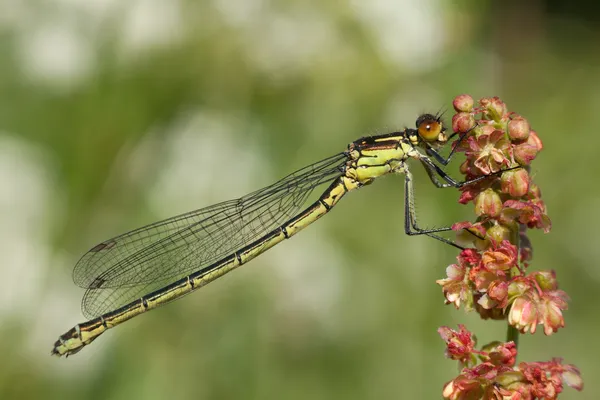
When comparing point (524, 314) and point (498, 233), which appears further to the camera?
point (498, 233)

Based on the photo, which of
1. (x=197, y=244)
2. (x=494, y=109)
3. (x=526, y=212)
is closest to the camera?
(x=526, y=212)

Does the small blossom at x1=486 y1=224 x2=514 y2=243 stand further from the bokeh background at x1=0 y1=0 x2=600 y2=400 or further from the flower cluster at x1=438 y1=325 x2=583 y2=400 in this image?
the bokeh background at x1=0 y1=0 x2=600 y2=400

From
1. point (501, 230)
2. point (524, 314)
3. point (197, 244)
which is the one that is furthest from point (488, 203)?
point (197, 244)

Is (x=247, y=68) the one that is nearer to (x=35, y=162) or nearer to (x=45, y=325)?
(x=35, y=162)

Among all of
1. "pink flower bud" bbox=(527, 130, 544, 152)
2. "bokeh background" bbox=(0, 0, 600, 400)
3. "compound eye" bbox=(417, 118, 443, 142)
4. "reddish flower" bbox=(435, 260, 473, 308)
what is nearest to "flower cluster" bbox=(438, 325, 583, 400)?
"reddish flower" bbox=(435, 260, 473, 308)

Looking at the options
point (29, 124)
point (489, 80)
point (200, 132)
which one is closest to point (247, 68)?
point (200, 132)

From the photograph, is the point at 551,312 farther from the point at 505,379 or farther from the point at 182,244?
the point at 182,244
